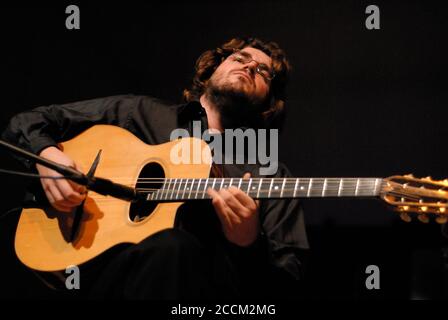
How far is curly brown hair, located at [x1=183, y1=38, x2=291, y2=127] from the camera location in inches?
67.6

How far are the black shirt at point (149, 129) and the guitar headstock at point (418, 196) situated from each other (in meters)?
0.38

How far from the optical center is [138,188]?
1.29 meters

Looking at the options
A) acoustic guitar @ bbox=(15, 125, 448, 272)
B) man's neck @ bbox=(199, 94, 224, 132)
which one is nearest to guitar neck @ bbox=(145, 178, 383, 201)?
acoustic guitar @ bbox=(15, 125, 448, 272)

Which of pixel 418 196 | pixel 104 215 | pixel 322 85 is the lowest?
pixel 104 215

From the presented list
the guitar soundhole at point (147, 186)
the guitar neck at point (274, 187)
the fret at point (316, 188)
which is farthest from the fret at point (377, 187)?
the guitar soundhole at point (147, 186)

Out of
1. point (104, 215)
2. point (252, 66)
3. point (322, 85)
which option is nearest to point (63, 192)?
point (104, 215)

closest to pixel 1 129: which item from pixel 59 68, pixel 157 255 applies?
pixel 59 68

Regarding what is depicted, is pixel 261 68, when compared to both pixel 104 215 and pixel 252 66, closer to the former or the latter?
pixel 252 66

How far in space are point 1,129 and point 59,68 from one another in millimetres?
274

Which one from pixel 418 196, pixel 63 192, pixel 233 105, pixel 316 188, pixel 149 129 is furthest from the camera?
pixel 233 105

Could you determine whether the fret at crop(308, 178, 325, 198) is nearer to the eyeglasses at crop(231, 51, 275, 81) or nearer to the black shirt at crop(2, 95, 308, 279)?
the black shirt at crop(2, 95, 308, 279)

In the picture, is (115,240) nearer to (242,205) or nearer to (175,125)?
(242,205)

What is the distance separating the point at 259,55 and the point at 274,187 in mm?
647

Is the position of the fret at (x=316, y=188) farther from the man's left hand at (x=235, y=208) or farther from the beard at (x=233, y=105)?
the beard at (x=233, y=105)
